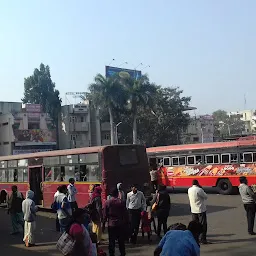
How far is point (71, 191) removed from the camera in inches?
498

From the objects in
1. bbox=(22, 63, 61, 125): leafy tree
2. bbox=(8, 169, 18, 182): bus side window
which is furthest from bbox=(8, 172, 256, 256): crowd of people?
bbox=(22, 63, 61, 125): leafy tree

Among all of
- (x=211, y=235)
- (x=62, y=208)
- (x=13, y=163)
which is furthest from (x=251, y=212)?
(x=13, y=163)

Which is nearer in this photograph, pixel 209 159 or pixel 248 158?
pixel 248 158

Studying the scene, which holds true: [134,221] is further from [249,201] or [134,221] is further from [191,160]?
[191,160]

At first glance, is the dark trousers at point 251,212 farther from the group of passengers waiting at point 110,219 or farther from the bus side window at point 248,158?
the bus side window at point 248,158

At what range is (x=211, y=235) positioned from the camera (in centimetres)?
1073

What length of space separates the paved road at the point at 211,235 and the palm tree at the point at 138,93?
31.7 metres

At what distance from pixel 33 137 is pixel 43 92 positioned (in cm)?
1117

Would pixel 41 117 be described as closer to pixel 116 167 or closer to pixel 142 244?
pixel 116 167

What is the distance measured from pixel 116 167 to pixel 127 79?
35.5 m

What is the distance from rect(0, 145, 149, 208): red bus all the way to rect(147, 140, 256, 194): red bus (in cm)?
643

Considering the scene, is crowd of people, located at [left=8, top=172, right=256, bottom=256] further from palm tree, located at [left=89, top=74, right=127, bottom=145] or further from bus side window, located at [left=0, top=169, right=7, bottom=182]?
palm tree, located at [left=89, top=74, right=127, bottom=145]

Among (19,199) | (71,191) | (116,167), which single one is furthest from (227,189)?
(19,199)

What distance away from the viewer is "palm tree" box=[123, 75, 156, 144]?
48.7 m
